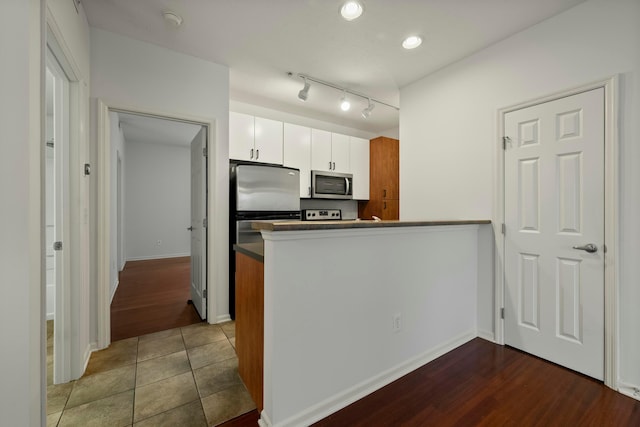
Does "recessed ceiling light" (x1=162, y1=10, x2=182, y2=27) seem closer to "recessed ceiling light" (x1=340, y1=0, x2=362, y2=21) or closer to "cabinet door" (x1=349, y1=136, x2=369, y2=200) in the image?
"recessed ceiling light" (x1=340, y1=0, x2=362, y2=21)

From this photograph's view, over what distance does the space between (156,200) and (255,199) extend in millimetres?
4610

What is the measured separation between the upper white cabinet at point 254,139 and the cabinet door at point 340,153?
3.05 ft

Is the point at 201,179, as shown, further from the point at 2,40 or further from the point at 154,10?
the point at 2,40

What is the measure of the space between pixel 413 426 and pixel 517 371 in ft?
3.48

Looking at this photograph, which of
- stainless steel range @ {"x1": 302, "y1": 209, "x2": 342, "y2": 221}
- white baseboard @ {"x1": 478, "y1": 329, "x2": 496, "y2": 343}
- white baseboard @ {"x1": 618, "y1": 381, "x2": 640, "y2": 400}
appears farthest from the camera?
stainless steel range @ {"x1": 302, "y1": 209, "x2": 342, "y2": 221}

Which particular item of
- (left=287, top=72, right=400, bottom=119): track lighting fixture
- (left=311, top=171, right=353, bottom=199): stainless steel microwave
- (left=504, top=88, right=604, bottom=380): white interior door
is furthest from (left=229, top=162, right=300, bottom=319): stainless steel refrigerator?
(left=504, top=88, right=604, bottom=380): white interior door

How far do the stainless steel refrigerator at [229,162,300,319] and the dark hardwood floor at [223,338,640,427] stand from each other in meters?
1.67

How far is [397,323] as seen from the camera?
1865 millimetres

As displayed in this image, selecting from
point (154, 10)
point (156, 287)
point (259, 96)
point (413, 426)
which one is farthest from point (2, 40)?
point (156, 287)

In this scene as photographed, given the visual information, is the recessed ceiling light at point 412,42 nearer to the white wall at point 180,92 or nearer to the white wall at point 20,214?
the white wall at point 180,92

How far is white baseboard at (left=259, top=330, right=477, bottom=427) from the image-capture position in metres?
1.42

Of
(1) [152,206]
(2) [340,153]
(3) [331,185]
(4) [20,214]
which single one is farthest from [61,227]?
(1) [152,206]

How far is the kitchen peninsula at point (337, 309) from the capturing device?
1373 mm

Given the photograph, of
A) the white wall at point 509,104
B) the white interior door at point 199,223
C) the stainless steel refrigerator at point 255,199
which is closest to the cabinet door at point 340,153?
the stainless steel refrigerator at point 255,199
